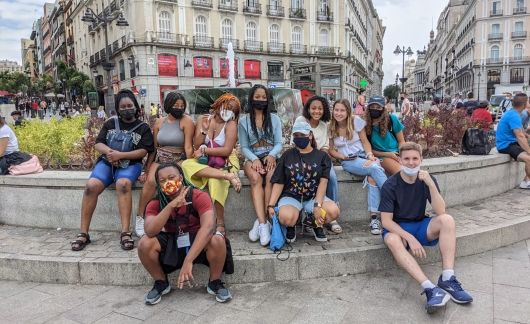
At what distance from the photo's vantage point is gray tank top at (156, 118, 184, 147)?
4941mm

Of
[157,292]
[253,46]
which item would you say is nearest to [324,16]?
[253,46]

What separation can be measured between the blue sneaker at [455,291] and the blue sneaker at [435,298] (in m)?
0.09

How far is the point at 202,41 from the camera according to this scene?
131 ft

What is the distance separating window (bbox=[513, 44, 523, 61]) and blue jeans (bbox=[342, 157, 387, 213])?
74.4m

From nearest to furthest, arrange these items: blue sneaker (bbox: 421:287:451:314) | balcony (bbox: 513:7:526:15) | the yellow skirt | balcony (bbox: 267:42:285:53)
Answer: blue sneaker (bbox: 421:287:451:314) → the yellow skirt → balcony (bbox: 267:42:285:53) → balcony (bbox: 513:7:526:15)

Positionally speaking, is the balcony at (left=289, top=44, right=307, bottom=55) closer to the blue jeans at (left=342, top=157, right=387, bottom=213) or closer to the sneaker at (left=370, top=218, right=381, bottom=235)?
the blue jeans at (left=342, top=157, right=387, bottom=213)

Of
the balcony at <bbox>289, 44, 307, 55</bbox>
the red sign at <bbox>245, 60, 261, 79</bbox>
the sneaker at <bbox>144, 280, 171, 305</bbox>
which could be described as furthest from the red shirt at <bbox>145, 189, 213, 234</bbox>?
the balcony at <bbox>289, 44, 307, 55</bbox>

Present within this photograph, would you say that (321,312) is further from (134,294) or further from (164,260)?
(134,294)

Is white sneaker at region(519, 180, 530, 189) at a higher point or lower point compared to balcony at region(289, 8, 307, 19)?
lower

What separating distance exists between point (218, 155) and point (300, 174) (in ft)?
3.31

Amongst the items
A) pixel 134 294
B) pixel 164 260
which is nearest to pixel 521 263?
pixel 164 260

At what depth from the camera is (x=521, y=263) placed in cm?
432

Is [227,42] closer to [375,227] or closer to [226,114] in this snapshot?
[226,114]

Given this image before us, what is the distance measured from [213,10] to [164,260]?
1601 inches
